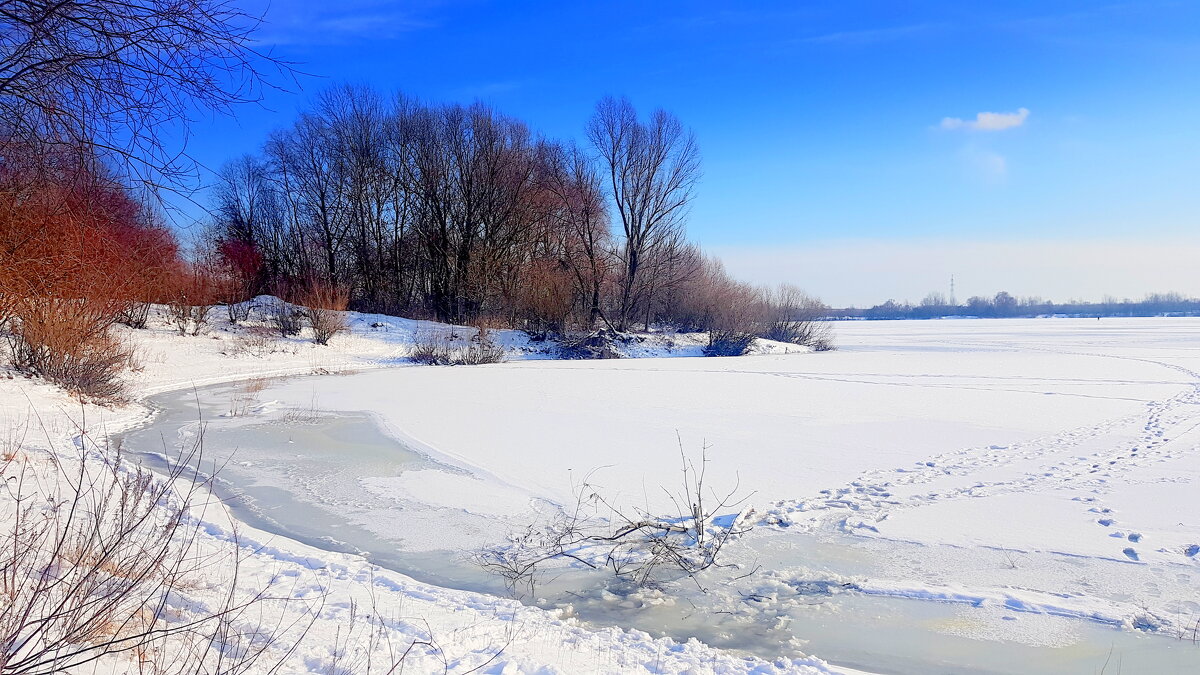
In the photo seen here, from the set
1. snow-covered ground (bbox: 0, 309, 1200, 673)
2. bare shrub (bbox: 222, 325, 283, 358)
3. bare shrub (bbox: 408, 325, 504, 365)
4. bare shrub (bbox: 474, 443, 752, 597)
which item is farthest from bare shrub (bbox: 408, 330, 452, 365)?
bare shrub (bbox: 474, 443, 752, 597)

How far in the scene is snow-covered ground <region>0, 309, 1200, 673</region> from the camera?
3666 millimetres

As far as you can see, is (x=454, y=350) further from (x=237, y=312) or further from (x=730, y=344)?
(x=730, y=344)

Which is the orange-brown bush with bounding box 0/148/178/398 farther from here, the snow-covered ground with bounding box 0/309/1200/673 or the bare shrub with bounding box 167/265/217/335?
the bare shrub with bounding box 167/265/217/335

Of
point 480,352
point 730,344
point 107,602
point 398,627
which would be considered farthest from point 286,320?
point 107,602

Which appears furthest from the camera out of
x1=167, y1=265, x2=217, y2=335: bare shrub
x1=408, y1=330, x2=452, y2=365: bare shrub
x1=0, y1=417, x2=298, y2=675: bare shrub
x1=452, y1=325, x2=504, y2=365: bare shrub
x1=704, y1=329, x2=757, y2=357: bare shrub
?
x1=704, y1=329, x2=757, y2=357: bare shrub

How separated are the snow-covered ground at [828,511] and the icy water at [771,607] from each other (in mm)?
20

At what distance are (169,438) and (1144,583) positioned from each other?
980 cm

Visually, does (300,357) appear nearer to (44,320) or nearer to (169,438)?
(44,320)

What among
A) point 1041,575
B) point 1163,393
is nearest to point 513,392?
point 1041,575

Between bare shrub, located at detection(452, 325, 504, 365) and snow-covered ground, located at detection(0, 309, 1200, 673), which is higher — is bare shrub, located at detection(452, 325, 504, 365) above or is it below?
above

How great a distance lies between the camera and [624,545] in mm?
5145

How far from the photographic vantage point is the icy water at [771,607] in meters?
3.57

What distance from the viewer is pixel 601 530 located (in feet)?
17.8

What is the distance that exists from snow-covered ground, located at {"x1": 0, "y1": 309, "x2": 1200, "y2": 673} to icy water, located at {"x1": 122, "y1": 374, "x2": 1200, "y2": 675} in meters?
0.02
